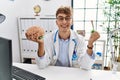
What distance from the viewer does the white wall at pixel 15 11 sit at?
107 inches

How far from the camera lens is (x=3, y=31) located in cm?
271

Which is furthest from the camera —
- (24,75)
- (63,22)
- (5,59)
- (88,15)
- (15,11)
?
(88,15)

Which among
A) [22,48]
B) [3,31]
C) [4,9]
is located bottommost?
[22,48]

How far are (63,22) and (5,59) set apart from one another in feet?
2.97

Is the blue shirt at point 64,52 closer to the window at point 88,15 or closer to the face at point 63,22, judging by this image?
the face at point 63,22

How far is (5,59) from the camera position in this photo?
82 cm

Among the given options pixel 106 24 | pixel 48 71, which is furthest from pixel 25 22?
pixel 48 71

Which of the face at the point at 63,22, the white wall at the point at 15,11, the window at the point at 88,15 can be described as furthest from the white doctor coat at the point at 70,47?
the window at the point at 88,15

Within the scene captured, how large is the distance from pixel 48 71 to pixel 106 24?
6.77ft

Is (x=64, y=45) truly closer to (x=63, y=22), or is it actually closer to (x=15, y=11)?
(x=63, y=22)

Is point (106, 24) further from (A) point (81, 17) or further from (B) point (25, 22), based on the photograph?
(B) point (25, 22)

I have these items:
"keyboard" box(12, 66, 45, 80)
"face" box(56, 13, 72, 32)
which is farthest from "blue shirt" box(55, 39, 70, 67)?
"keyboard" box(12, 66, 45, 80)

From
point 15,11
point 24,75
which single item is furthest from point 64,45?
point 15,11

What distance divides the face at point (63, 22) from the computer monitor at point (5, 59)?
89 centimetres
